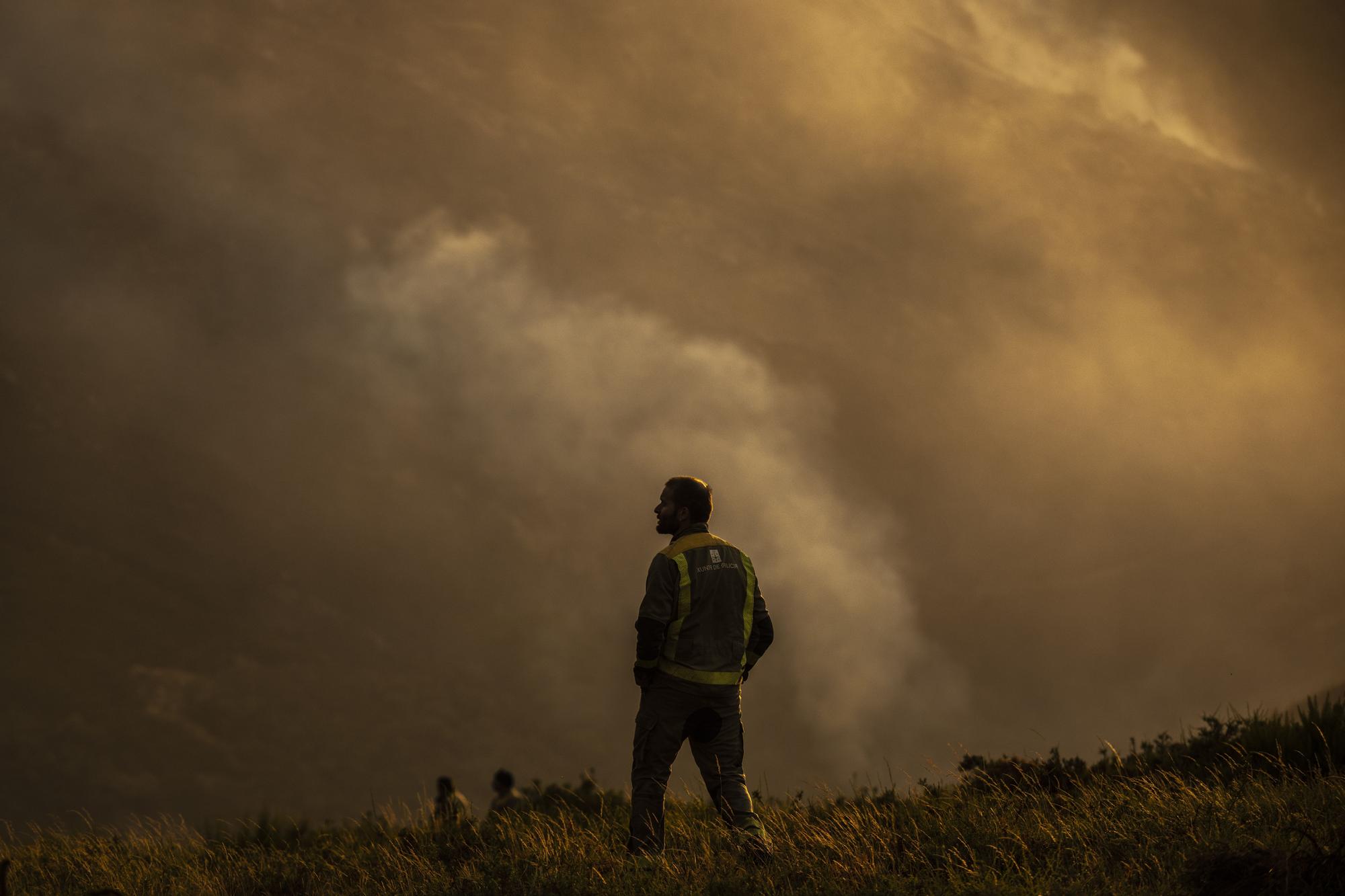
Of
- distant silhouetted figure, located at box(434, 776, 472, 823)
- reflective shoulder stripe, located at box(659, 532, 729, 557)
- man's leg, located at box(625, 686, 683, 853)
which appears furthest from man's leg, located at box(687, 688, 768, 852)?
distant silhouetted figure, located at box(434, 776, 472, 823)

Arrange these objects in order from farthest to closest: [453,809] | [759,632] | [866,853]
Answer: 1. [453,809]
2. [759,632]
3. [866,853]

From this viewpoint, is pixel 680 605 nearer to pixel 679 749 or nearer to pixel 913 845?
pixel 679 749

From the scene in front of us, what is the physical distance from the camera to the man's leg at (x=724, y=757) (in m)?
8.09

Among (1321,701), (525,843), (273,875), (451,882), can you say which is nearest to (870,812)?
(525,843)

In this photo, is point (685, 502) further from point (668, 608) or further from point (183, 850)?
point (183, 850)

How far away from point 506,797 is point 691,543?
26.1ft

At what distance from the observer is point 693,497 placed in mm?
8477

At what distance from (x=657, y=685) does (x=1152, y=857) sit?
11.2ft

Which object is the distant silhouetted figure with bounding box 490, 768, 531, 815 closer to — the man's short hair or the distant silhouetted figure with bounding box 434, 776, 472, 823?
the distant silhouetted figure with bounding box 434, 776, 472, 823

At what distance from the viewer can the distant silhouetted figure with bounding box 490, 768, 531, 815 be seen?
46.2ft

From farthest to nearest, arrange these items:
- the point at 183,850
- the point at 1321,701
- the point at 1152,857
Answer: the point at 1321,701, the point at 183,850, the point at 1152,857

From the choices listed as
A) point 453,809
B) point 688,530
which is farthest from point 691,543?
point 453,809

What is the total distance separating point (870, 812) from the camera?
10078mm

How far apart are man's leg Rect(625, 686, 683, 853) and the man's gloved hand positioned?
5 centimetres
